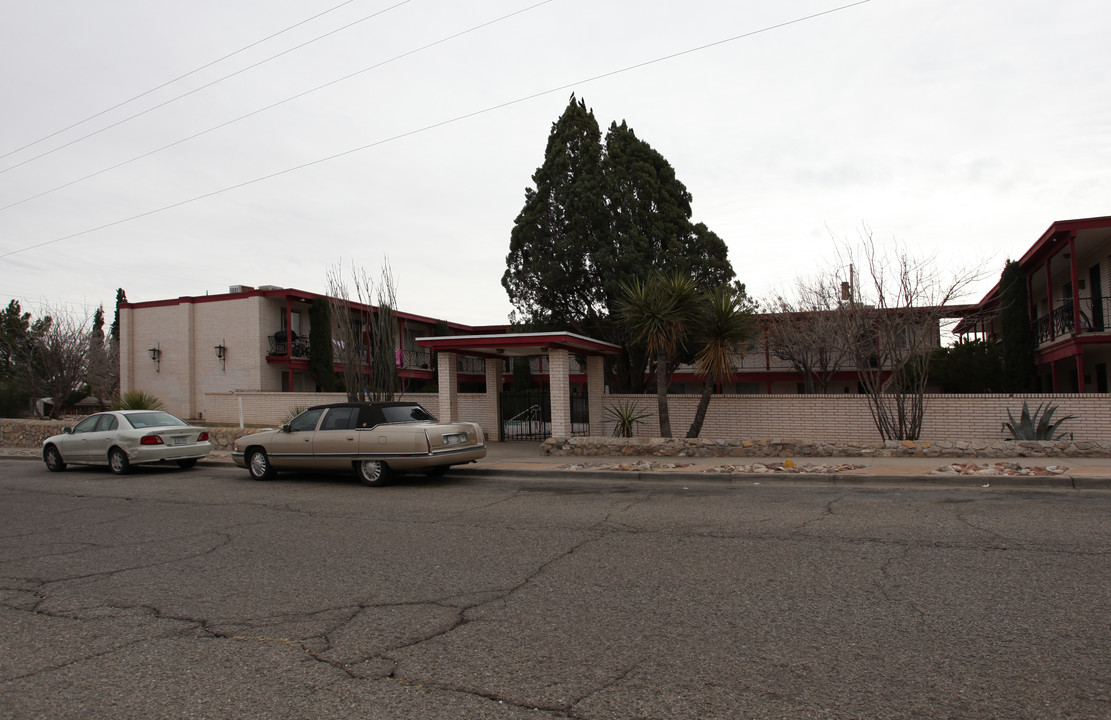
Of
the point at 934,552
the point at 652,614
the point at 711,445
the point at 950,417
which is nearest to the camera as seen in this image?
the point at 652,614

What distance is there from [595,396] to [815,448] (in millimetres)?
6736

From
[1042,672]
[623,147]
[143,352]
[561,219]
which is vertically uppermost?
[623,147]

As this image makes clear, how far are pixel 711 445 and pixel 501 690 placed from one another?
1234 cm

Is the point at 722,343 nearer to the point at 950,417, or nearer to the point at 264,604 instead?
the point at 950,417

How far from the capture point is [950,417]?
56.9ft

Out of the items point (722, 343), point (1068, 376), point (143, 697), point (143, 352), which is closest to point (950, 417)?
point (722, 343)

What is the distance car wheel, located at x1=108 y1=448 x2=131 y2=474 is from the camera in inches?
630

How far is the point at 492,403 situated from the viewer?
861 inches

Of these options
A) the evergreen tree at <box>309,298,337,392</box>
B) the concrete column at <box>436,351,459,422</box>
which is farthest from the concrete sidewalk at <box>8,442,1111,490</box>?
the evergreen tree at <box>309,298,337,392</box>

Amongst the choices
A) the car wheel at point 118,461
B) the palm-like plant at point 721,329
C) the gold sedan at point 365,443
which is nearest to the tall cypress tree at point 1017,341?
the palm-like plant at point 721,329

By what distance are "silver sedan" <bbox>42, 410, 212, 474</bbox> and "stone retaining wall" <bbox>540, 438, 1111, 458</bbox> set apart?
8.02m

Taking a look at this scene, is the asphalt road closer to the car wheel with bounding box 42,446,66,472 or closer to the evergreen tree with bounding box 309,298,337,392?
the car wheel with bounding box 42,446,66,472

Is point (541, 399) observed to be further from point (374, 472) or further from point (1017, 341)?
point (1017, 341)

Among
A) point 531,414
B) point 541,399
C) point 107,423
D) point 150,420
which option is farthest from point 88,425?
point 531,414
